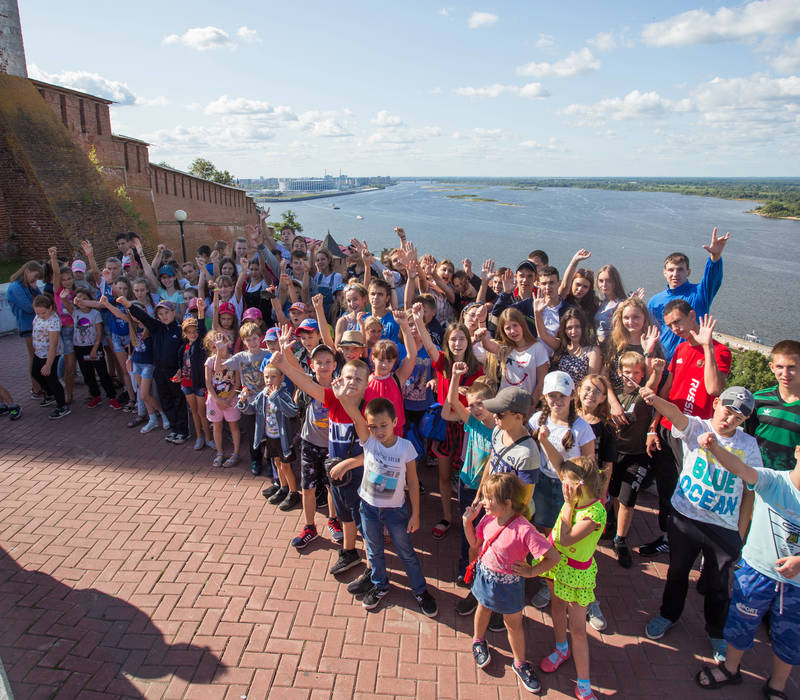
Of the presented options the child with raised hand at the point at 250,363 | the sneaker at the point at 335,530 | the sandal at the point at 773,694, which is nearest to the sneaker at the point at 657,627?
the sandal at the point at 773,694

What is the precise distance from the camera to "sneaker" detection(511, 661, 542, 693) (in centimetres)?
296

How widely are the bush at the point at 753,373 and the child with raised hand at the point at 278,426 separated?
11.1 metres

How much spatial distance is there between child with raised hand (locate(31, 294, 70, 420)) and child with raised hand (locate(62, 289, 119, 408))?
23 cm

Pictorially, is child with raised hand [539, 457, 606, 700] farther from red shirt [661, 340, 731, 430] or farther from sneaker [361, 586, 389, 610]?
red shirt [661, 340, 731, 430]

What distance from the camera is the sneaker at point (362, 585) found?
3.71 meters

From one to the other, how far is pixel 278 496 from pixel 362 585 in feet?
5.01

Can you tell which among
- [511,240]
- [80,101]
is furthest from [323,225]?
[80,101]

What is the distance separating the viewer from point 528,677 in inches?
118

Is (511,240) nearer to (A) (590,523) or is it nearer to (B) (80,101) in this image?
(B) (80,101)

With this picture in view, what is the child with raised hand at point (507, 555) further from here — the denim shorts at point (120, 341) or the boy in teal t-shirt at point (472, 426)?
the denim shorts at point (120, 341)

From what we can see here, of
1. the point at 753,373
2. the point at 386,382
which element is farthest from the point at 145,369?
the point at 753,373

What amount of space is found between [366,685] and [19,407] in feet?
21.9

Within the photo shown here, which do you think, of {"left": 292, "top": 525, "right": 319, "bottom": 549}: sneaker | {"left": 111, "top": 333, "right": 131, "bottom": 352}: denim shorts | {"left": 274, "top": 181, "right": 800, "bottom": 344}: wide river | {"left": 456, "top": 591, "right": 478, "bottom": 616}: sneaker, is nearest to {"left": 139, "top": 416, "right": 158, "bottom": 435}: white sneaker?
{"left": 111, "top": 333, "right": 131, "bottom": 352}: denim shorts

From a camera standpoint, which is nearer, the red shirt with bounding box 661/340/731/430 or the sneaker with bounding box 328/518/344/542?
the red shirt with bounding box 661/340/731/430
